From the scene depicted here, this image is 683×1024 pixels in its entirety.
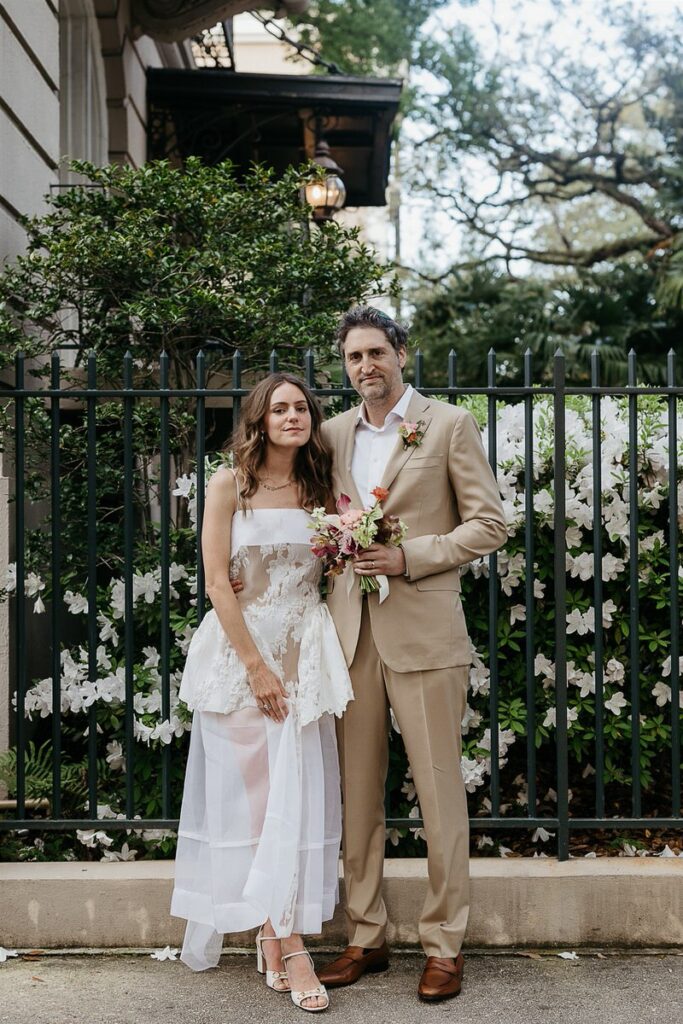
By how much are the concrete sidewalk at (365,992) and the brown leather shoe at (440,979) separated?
36mm

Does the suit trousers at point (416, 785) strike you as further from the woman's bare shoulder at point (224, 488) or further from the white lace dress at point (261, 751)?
the woman's bare shoulder at point (224, 488)

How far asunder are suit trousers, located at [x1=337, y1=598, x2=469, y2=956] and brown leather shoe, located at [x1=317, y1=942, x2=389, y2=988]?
0.04 metres

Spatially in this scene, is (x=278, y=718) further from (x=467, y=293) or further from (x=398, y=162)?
(x=398, y=162)

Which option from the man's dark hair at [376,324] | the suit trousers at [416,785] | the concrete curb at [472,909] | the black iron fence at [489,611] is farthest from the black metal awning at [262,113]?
the concrete curb at [472,909]

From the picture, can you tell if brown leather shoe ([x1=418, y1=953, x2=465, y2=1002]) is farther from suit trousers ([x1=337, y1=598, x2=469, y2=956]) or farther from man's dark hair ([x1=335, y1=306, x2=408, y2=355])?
man's dark hair ([x1=335, y1=306, x2=408, y2=355])

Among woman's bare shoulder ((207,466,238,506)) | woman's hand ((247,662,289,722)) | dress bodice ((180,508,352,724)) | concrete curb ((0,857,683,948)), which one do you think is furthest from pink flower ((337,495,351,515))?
concrete curb ((0,857,683,948))

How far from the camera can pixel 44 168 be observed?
633 centimetres

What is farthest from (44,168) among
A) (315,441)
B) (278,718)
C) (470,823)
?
(470,823)

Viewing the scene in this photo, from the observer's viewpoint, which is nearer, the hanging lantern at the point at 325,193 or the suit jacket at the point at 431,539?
the suit jacket at the point at 431,539

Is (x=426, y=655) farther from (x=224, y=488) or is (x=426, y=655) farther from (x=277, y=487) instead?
(x=224, y=488)

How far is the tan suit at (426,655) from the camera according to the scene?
370cm

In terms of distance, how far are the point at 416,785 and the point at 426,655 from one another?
1.62ft

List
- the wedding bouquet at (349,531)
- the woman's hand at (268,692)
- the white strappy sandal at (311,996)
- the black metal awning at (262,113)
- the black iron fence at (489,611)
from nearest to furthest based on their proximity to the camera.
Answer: the wedding bouquet at (349,531) < the white strappy sandal at (311,996) < the woman's hand at (268,692) < the black iron fence at (489,611) < the black metal awning at (262,113)

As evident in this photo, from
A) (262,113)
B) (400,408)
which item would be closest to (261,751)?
(400,408)
